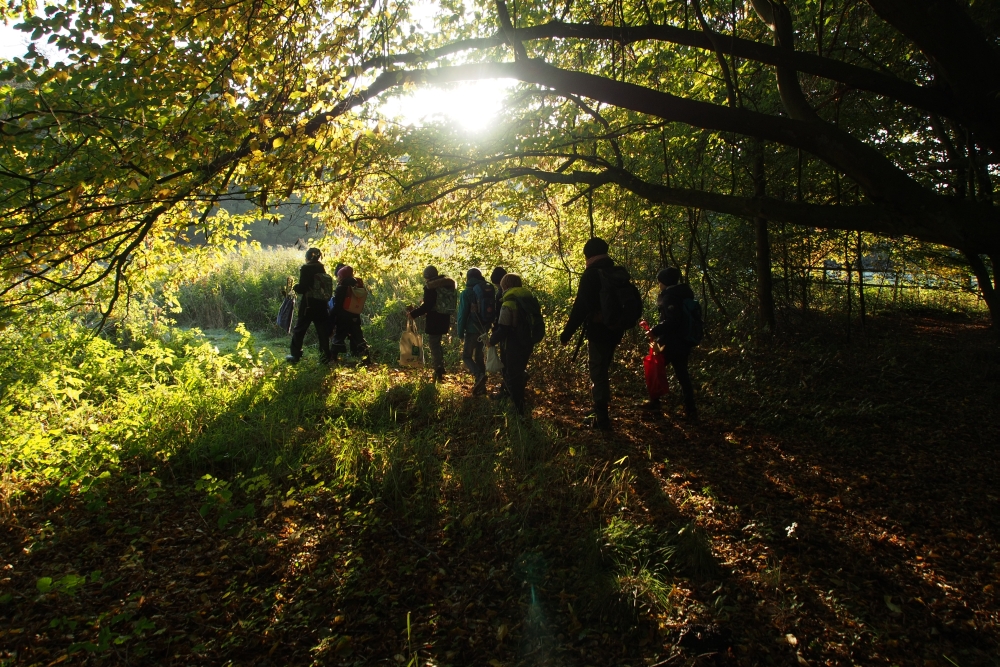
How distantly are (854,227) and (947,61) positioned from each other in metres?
1.30

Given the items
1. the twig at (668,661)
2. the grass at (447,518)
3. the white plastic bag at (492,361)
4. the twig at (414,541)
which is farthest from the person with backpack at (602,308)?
the twig at (668,661)

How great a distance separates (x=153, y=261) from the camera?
265 inches

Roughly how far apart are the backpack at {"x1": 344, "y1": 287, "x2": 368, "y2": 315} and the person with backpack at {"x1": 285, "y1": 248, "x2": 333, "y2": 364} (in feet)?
0.96

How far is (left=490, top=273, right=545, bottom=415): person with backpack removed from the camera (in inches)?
255

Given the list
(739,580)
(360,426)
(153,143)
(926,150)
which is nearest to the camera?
(739,580)

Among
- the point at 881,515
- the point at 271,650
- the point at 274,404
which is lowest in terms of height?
the point at 881,515

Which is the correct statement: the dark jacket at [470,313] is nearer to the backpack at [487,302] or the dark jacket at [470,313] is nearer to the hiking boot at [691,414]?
the backpack at [487,302]

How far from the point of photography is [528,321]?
6613 mm

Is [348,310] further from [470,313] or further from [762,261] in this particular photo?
[762,261]

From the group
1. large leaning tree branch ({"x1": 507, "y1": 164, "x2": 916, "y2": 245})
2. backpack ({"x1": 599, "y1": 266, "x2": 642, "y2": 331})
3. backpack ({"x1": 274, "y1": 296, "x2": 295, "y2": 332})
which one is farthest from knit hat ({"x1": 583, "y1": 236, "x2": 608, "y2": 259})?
backpack ({"x1": 274, "y1": 296, "x2": 295, "y2": 332})

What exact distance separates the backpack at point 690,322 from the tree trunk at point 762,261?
2.93m

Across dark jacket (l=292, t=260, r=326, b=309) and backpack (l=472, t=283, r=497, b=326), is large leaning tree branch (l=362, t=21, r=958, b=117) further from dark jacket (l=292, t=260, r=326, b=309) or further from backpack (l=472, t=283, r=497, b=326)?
dark jacket (l=292, t=260, r=326, b=309)

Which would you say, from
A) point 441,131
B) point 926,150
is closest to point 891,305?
point 926,150

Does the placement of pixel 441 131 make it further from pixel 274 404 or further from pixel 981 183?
pixel 981 183
